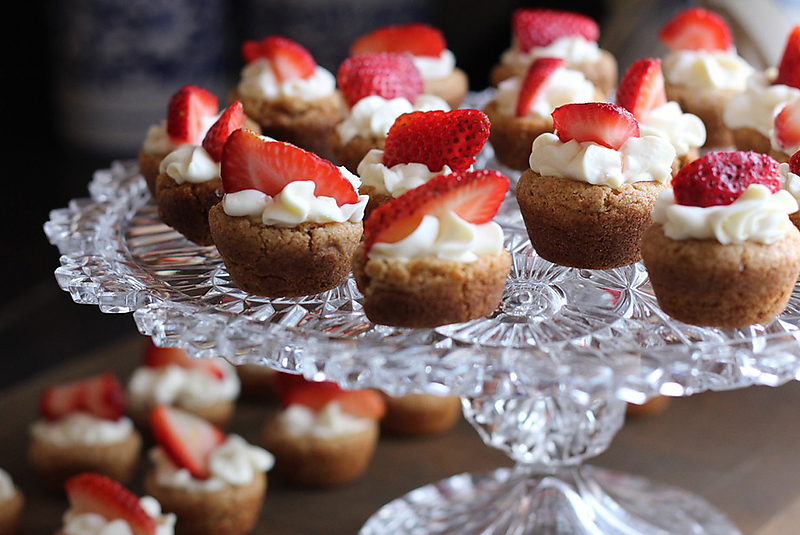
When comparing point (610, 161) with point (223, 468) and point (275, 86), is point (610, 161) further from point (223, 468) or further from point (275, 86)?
point (223, 468)

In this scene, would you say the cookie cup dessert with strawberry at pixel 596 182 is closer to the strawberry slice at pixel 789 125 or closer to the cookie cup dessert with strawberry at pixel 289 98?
the strawberry slice at pixel 789 125

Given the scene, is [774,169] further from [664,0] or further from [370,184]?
[664,0]

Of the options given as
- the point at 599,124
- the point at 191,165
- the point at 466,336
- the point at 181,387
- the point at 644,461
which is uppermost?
the point at 599,124

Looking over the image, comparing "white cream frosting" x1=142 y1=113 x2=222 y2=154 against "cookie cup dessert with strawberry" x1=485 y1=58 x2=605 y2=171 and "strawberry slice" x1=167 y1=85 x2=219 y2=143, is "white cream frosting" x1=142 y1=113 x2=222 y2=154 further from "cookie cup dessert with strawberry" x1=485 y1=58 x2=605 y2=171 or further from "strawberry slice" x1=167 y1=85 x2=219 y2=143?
"cookie cup dessert with strawberry" x1=485 y1=58 x2=605 y2=171

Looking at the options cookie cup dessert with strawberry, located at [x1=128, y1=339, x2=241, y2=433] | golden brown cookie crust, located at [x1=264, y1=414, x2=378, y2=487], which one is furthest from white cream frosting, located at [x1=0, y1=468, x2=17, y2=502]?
golden brown cookie crust, located at [x1=264, y1=414, x2=378, y2=487]

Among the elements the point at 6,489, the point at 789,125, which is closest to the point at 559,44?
the point at 789,125

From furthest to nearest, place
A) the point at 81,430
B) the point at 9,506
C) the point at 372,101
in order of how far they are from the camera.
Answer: the point at 81,430, the point at 9,506, the point at 372,101

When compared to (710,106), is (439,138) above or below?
above

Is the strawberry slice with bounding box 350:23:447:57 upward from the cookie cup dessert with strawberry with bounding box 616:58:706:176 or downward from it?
downward
